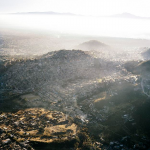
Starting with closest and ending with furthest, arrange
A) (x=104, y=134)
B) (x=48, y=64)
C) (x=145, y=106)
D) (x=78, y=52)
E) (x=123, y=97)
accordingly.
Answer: (x=104, y=134), (x=145, y=106), (x=123, y=97), (x=48, y=64), (x=78, y=52)

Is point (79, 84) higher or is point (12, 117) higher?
point (79, 84)

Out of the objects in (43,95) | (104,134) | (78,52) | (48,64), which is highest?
(78,52)

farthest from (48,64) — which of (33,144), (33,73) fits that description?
(33,144)

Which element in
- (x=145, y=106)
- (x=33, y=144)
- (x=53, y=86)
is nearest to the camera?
(x=33, y=144)

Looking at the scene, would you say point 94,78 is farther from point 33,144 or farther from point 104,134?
point 33,144

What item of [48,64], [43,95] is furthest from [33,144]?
[48,64]

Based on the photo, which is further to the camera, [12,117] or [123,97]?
[123,97]

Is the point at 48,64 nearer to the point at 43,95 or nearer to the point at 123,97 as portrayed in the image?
the point at 43,95
